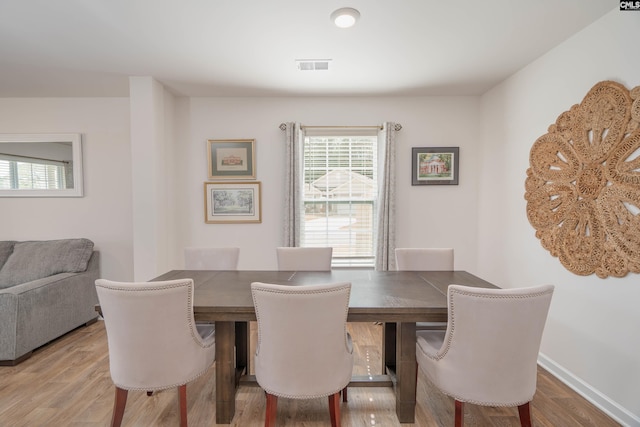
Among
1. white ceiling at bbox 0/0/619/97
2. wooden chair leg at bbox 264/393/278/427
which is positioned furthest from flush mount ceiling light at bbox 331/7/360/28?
wooden chair leg at bbox 264/393/278/427

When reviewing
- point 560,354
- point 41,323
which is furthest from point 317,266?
point 41,323

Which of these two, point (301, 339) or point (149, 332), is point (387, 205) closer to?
point (301, 339)

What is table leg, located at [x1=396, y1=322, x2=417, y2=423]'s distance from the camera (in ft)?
5.88

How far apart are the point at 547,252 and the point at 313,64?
2561mm

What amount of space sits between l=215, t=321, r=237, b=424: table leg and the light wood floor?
10 cm

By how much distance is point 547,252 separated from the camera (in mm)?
2484

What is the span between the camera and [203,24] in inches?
83.0

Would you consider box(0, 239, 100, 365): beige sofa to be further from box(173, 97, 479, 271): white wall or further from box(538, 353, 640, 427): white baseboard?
box(538, 353, 640, 427): white baseboard

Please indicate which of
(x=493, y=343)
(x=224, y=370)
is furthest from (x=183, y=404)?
(x=493, y=343)

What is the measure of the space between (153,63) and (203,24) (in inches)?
35.7

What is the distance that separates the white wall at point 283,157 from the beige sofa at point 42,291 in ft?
3.04

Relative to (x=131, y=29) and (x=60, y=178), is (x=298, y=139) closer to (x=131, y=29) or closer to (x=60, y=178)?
(x=131, y=29)

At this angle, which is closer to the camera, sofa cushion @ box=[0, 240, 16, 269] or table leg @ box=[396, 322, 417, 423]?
table leg @ box=[396, 322, 417, 423]

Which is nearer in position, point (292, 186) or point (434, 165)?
point (292, 186)
